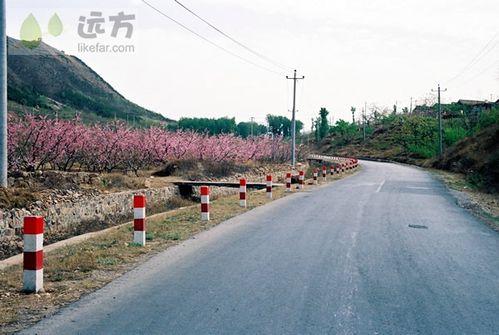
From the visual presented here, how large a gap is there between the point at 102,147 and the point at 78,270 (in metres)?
20.0

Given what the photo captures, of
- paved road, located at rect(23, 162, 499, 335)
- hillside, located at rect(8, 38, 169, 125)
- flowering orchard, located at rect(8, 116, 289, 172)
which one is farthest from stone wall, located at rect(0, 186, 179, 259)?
hillside, located at rect(8, 38, 169, 125)

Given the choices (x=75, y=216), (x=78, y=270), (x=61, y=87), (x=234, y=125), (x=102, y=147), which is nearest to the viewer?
(x=78, y=270)

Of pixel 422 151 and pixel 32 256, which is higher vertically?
pixel 422 151

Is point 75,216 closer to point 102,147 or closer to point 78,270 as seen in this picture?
point 102,147

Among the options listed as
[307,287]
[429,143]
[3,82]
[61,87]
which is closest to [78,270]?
[307,287]

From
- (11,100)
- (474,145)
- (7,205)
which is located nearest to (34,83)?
(11,100)

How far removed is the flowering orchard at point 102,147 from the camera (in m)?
21.4

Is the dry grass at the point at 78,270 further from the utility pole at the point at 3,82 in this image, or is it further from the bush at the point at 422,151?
the bush at the point at 422,151

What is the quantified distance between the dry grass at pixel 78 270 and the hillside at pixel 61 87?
186 feet

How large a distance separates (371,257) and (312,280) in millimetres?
1865

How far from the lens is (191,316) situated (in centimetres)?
500

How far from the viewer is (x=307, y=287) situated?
6.08 metres

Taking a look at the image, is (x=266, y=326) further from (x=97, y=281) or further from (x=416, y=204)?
(x=416, y=204)

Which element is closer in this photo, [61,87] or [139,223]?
[139,223]
